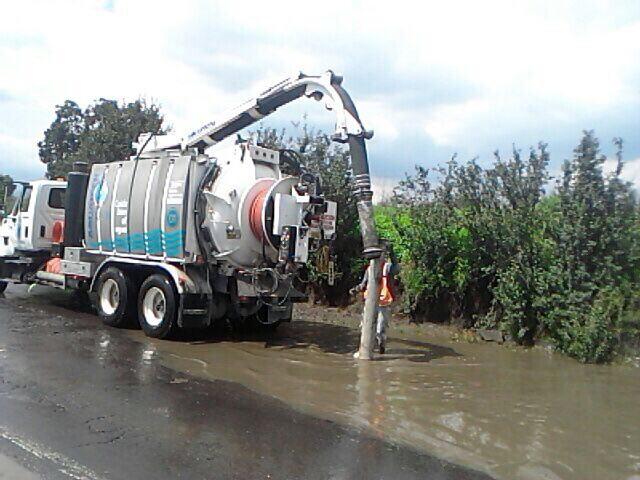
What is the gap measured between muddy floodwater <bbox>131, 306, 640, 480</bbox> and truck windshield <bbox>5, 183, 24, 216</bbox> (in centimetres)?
580

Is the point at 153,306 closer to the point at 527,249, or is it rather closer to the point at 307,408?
the point at 307,408

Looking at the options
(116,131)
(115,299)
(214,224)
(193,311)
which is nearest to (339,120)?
(214,224)

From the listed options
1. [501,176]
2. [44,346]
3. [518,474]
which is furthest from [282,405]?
[501,176]

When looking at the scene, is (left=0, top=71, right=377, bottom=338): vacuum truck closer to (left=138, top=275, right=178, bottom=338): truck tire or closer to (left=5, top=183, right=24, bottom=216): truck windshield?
(left=138, top=275, right=178, bottom=338): truck tire

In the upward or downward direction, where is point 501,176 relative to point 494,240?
upward

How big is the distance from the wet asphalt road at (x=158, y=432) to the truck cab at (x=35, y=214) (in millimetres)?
6261

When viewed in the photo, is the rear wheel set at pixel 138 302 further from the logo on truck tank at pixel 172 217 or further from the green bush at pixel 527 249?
the green bush at pixel 527 249

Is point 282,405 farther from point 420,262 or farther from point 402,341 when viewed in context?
point 420,262

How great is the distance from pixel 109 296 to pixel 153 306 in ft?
4.52

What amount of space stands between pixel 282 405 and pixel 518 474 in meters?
2.70

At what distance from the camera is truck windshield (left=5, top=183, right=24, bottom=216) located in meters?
14.9

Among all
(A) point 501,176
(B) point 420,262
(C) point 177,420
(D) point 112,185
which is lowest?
(C) point 177,420

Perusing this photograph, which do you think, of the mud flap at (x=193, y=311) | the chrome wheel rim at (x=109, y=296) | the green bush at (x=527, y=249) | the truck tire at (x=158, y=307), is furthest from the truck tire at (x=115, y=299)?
the green bush at (x=527, y=249)

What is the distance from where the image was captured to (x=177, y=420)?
20.6ft
